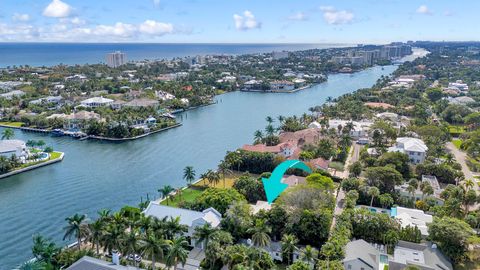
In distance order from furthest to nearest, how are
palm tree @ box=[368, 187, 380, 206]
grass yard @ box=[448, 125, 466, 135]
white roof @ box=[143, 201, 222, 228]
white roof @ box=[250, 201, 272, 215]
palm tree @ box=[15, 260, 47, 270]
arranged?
grass yard @ box=[448, 125, 466, 135] < palm tree @ box=[368, 187, 380, 206] < white roof @ box=[250, 201, 272, 215] < white roof @ box=[143, 201, 222, 228] < palm tree @ box=[15, 260, 47, 270]

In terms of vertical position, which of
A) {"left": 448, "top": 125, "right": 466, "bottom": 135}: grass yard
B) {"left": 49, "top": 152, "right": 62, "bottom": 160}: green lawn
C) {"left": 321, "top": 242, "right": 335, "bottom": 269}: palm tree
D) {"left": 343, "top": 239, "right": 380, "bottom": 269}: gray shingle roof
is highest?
{"left": 321, "top": 242, "right": 335, "bottom": 269}: palm tree

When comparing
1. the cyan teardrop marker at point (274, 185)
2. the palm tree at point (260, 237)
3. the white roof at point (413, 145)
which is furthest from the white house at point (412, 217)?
the white roof at point (413, 145)

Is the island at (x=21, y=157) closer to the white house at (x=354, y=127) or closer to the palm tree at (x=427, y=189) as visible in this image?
the white house at (x=354, y=127)

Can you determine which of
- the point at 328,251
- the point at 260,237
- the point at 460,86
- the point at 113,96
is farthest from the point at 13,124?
the point at 460,86

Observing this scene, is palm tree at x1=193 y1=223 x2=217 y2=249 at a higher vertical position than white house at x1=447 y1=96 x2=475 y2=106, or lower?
lower

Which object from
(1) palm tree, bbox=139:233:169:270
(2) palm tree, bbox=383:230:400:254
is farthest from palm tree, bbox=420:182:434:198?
(1) palm tree, bbox=139:233:169:270

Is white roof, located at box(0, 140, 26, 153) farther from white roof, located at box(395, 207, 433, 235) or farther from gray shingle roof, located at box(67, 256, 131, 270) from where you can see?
white roof, located at box(395, 207, 433, 235)

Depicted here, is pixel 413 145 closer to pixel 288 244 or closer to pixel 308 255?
pixel 288 244
